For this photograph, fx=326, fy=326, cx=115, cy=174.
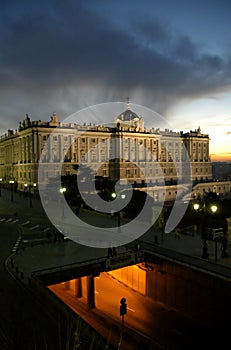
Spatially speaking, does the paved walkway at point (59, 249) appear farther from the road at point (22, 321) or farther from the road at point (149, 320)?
the road at point (149, 320)

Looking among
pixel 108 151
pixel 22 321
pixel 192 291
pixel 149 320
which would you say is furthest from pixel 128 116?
pixel 22 321

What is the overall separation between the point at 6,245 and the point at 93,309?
8958mm

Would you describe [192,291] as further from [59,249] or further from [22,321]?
[22,321]

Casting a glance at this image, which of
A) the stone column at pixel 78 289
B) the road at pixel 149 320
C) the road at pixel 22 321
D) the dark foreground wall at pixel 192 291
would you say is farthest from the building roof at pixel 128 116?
the road at pixel 22 321

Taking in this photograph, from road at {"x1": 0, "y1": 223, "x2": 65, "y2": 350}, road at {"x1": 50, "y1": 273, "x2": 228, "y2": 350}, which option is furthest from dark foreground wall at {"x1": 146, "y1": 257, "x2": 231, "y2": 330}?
road at {"x1": 0, "y1": 223, "x2": 65, "y2": 350}

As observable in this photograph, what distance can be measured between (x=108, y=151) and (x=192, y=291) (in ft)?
241

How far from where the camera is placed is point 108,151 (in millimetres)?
93250

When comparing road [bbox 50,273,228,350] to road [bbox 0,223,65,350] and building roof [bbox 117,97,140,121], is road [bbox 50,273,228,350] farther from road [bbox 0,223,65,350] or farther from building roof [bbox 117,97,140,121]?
building roof [bbox 117,97,140,121]

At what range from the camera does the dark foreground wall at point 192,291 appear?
19844 millimetres

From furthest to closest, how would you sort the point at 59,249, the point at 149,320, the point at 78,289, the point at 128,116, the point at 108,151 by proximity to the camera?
the point at 128,116
the point at 108,151
the point at 59,249
the point at 78,289
the point at 149,320

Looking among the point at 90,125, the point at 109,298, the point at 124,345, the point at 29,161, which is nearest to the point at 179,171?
the point at 90,125

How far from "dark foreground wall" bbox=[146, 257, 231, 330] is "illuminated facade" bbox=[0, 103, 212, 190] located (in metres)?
57.7

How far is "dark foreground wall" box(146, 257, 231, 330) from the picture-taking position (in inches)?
781

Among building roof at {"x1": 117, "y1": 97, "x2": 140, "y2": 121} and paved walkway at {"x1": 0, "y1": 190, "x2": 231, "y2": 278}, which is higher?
building roof at {"x1": 117, "y1": 97, "x2": 140, "y2": 121}
